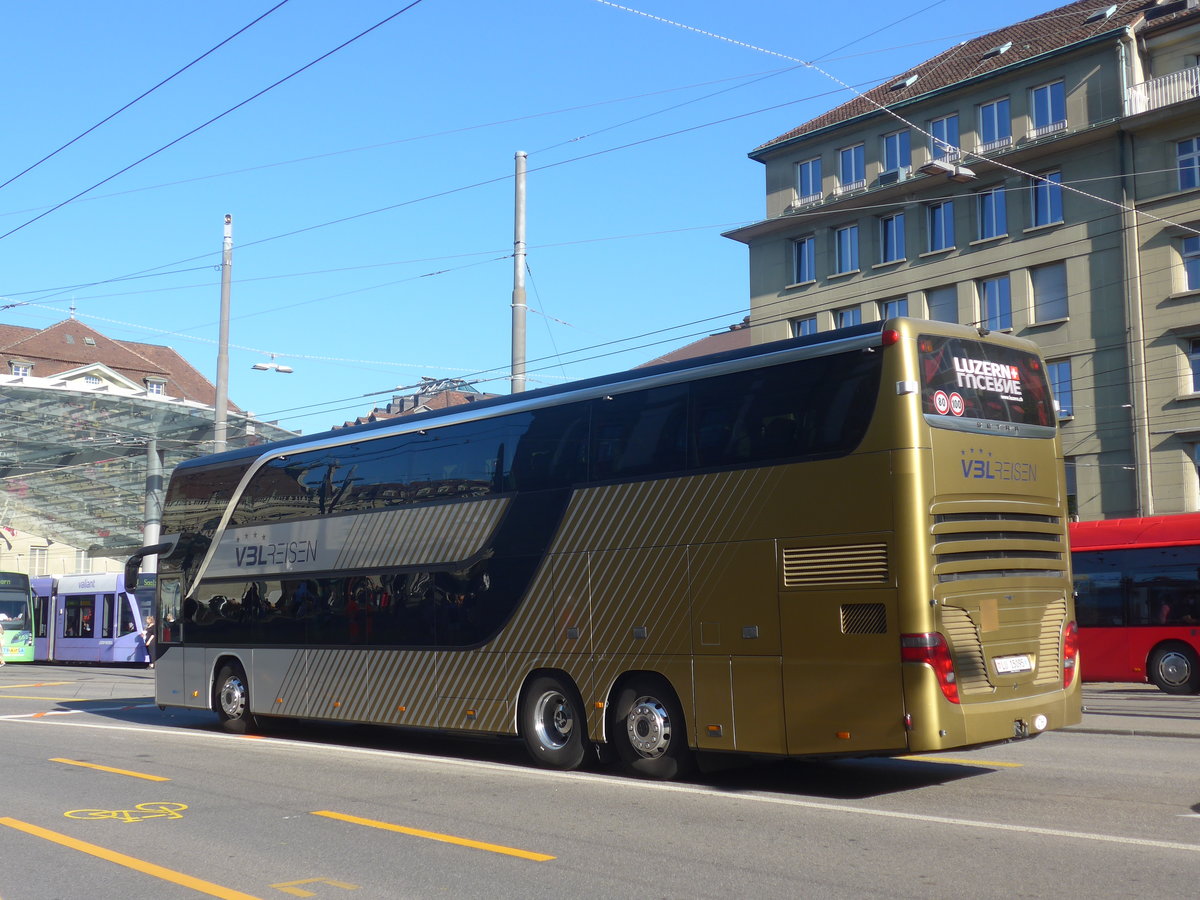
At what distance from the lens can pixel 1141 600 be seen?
22.8 metres

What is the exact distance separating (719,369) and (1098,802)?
4.62m

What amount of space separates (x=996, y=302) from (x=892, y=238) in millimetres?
4508

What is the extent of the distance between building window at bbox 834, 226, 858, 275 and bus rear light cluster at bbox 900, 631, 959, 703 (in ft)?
114

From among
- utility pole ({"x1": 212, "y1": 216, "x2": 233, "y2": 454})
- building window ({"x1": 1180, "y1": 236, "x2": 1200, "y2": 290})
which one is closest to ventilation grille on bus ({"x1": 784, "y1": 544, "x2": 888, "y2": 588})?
utility pole ({"x1": 212, "y1": 216, "x2": 233, "y2": 454})

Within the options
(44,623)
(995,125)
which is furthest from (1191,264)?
(44,623)

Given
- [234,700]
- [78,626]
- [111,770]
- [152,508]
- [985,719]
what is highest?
[152,508]

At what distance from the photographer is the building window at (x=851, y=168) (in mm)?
43031

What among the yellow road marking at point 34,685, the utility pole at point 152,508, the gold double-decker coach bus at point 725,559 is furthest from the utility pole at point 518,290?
the utility pole at point 152,508

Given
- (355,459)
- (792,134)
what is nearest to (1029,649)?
(355,459)

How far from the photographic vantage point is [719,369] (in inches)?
444

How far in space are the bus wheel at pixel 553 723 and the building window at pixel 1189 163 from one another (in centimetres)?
2981

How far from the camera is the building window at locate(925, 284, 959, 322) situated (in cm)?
4038

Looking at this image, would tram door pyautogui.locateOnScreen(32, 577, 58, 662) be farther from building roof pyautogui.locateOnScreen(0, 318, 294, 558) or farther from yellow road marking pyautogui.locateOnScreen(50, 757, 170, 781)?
yellow road marking pyautogui.locateOnScreen(50, 757, 170, 781)

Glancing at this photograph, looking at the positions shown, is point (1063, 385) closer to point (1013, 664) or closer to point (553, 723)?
point (553, 723)
